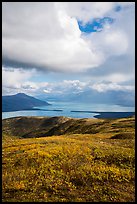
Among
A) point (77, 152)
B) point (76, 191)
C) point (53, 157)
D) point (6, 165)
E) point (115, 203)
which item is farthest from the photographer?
point (77, 152)

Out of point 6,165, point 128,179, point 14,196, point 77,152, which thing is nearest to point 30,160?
point 6,165

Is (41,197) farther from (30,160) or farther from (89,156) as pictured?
(89,156)

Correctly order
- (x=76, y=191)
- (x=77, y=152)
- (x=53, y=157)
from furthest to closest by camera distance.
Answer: (x=77, y=152), (x=53, y=157), (x=76, y=191)

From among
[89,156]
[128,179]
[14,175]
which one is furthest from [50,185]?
[89,156]

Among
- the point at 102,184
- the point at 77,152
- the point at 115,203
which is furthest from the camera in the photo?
the point at 77,152

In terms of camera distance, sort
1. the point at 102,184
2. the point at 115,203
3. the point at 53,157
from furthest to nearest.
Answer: the point at 53,157 < the point at 102,184 < the point at 115,203

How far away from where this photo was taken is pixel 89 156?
34594mm

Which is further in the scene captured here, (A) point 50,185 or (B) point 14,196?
(A) point 50,185

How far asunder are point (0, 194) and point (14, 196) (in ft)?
4.37

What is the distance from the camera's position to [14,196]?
72.5 feet

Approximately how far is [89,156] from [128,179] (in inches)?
334

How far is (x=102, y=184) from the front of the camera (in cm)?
2538

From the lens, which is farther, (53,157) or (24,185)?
(53,157)

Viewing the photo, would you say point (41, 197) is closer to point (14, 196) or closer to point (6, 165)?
point (14, 196)
